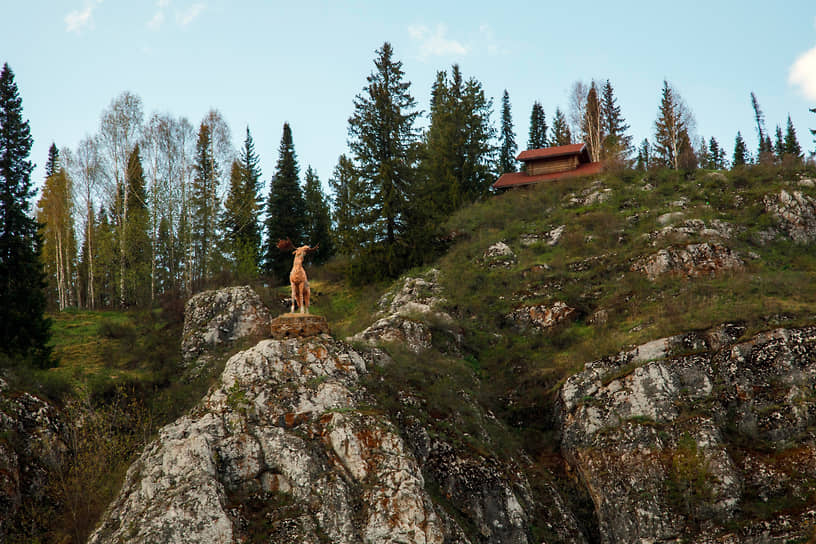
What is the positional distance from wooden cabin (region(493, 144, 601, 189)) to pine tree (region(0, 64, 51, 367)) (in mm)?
35991

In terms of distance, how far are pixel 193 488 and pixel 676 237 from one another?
89.3 feet

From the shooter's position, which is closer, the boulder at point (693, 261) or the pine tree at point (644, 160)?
the boulder at point (693, 261)

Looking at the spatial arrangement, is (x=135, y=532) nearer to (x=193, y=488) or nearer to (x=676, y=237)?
(x=193, y=488)

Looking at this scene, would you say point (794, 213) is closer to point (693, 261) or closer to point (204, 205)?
point (693, 261)

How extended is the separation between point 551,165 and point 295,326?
39.6 meters

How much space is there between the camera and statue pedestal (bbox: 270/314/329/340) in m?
21.4

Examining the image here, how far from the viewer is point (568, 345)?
92.1 feet

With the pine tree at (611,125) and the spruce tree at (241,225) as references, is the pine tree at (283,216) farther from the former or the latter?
the pine tree at (611,125)

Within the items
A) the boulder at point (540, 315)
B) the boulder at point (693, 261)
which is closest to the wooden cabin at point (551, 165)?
the boulder at point (693, 261)

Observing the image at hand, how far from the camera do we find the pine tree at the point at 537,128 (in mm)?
79750

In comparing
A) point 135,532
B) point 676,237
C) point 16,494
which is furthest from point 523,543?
point 676,237

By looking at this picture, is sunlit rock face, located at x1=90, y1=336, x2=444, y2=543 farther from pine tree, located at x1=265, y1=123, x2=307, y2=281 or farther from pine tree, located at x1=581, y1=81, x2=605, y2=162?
pine tree, located at x1=581, y1=81, x2=605, y2=162

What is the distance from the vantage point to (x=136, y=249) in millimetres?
48031

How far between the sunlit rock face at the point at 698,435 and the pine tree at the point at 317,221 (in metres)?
34.5
